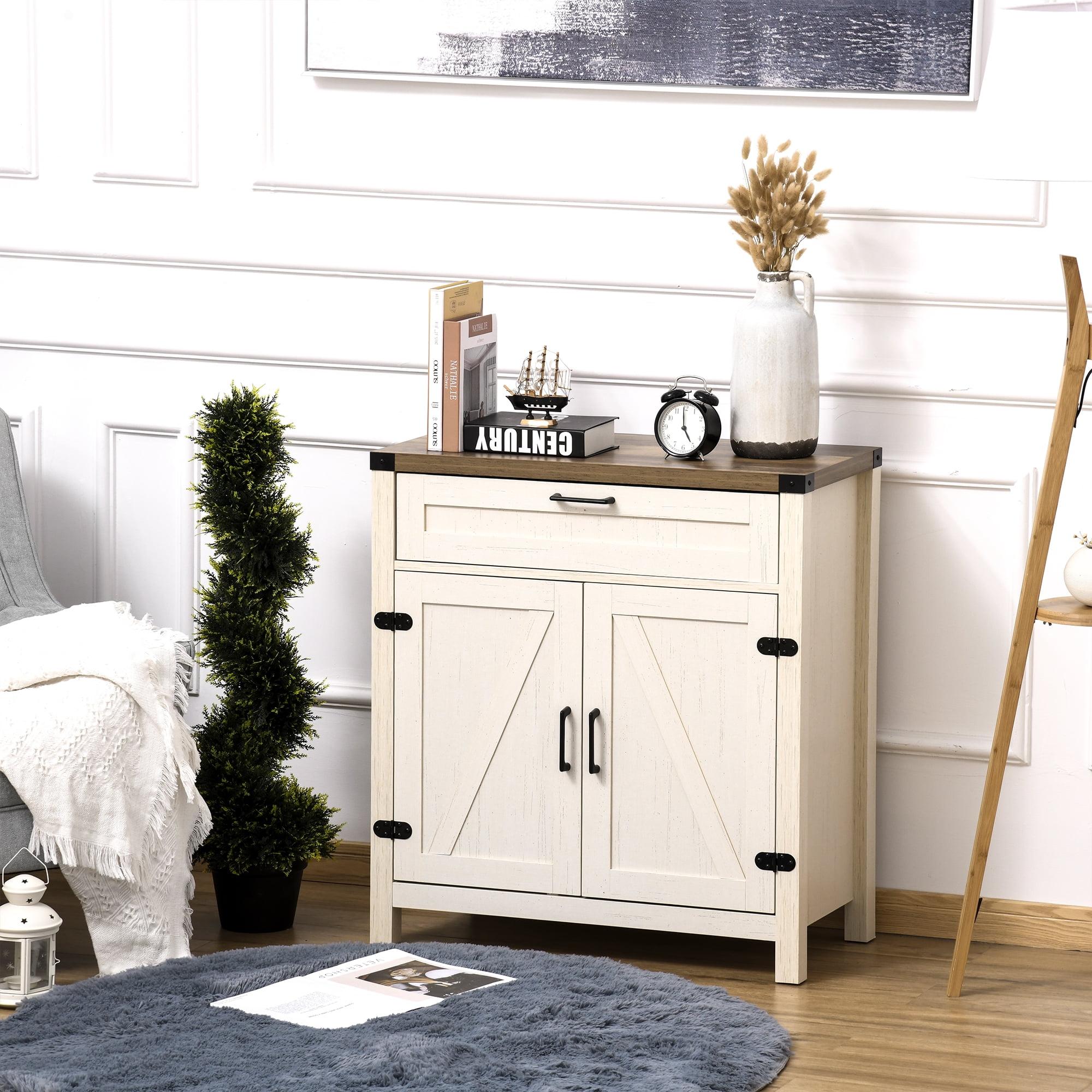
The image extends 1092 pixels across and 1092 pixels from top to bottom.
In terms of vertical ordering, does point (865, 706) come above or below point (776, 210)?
below

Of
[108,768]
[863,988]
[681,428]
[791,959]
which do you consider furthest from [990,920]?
[108,768]

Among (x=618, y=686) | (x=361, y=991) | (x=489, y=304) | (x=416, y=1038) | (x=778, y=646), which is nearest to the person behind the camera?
(x=416, y=1038)

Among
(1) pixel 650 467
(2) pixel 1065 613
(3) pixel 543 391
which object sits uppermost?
(3) pixel 543 391

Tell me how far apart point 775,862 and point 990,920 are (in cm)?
58

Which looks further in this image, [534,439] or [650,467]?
[534,439]

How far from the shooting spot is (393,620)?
322 cm

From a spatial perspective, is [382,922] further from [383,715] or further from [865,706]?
[865,706]

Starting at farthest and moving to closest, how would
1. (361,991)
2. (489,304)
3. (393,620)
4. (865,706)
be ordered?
1. (489,304)
2. (865,706)
3. (393,620)
4. (361,991)

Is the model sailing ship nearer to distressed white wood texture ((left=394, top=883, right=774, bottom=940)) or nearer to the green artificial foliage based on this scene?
the green artificial foliage

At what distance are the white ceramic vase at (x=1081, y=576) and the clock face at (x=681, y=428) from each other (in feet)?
2.09

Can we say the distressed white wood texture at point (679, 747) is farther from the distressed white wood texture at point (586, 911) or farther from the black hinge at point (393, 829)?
the black hinge at point (393, 829)

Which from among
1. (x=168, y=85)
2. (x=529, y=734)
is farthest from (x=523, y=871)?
(x=168, y=85)

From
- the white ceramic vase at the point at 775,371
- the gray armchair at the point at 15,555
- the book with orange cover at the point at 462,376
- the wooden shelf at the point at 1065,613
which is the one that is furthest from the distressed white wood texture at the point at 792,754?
the gray armchair at the point at 15,555

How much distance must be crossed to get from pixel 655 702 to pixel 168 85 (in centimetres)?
161
